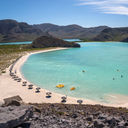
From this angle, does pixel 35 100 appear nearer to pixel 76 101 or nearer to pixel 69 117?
pixel 76 101

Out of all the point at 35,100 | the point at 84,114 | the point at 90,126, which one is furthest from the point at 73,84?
the point at 90,126

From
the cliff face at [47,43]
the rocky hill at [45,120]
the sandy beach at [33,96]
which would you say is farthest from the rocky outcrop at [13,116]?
the cliff face at [47,43]

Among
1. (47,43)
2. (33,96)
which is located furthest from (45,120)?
(47,43)

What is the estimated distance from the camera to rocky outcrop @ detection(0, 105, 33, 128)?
332 inches

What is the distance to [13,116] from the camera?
29.1ft

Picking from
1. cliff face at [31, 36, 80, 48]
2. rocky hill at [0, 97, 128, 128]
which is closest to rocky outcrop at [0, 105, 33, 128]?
rocky hill at [0, 97, 128, 128]

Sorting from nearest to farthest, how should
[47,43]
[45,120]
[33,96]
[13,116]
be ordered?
[13,116], [45,120], [33,96], [47,43]

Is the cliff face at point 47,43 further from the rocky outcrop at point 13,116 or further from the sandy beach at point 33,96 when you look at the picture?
the rocky outcrop at point 13,116

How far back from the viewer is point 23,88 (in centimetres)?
A: 2408

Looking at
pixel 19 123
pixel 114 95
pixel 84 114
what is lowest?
pixel 114 95

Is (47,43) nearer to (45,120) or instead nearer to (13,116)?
(45,120)

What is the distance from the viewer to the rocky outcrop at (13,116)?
8.43 meters

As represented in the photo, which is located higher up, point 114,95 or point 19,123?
point 19,123

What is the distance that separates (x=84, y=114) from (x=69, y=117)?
5.32 ft
